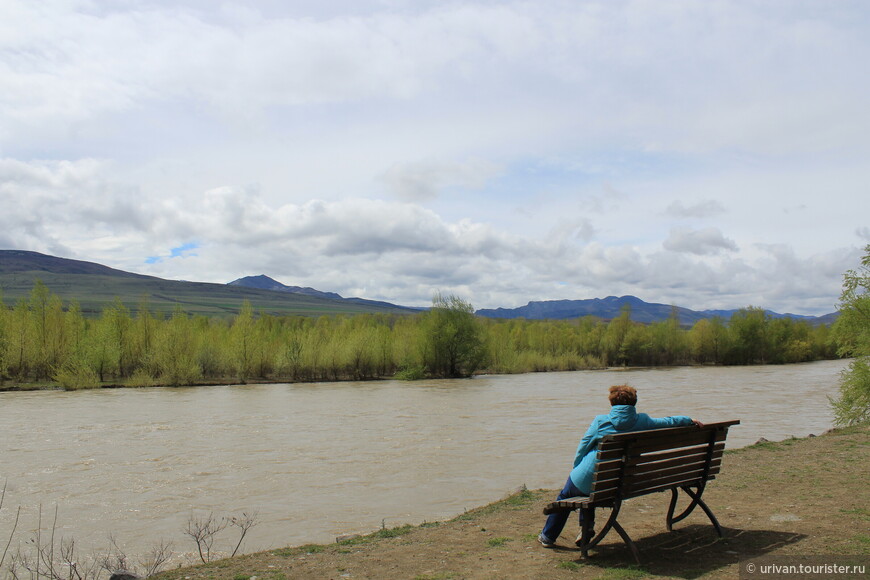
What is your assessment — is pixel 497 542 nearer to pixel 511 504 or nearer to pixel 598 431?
pixel 598 431

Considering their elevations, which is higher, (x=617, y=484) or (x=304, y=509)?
(x=617, y=484)

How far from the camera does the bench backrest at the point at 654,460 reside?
6.57 m

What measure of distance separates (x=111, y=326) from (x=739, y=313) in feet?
317

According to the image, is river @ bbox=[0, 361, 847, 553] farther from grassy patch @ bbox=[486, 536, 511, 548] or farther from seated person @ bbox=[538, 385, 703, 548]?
seated person @ bbox=[538, 385, 703, 548]

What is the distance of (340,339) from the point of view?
7394 cm

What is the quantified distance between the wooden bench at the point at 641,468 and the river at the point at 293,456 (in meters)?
5.60

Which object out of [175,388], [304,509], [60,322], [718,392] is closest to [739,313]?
[718,392]

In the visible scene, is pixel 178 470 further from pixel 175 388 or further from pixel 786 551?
pixel 175 388

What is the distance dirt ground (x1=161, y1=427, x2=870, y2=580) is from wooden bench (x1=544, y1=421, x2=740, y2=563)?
0.40m

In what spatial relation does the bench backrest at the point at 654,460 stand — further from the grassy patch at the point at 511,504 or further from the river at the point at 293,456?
the river at the point at 293,456

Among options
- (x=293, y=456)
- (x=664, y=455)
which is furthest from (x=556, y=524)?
(x=293, y=456)

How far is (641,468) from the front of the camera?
6.89 metres

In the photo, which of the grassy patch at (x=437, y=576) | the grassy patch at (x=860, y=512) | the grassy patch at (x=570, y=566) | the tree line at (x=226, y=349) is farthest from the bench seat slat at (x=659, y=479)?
→ the tree line at (x=226, y=349)

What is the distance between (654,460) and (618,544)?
1.20 metres
